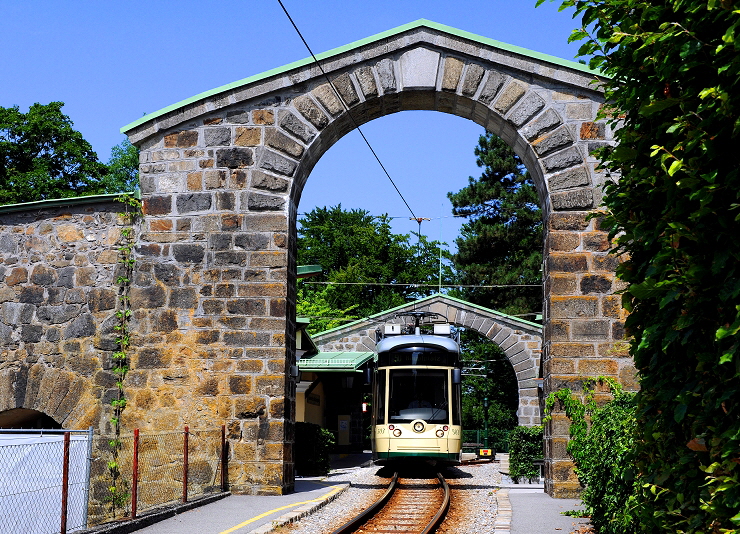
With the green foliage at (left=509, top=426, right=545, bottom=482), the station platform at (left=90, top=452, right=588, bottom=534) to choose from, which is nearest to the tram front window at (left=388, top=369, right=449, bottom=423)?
the green foliage at (left=509, top=426, right=545, bottom=482)

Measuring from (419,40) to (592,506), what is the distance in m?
7.35

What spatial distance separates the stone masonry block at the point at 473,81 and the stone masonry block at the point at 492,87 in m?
0.13

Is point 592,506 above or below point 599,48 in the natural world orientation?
below

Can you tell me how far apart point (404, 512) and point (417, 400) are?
5.87m

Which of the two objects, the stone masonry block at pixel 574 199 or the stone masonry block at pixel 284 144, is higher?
the stone masonry block at pixel 284 144

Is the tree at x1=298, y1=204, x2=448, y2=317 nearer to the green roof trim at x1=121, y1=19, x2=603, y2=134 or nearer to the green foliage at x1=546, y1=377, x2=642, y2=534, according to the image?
the green roof trim at x1=121, y1=19, x2=603, y2=134

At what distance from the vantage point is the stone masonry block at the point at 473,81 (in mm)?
12633

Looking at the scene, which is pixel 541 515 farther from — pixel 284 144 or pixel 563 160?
pixel 284 144

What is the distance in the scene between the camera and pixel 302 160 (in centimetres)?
1269

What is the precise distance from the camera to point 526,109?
1246 cm

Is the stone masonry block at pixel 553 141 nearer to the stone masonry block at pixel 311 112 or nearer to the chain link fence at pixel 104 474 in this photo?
the stone masonry block at pixel 311 112

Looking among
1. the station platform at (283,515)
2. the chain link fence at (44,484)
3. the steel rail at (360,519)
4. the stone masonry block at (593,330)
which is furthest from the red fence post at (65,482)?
the stone masonry block at (593,330)

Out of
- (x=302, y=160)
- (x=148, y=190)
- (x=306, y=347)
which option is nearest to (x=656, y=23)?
(x=302, y=160)

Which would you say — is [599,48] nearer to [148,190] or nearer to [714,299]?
[714,299]
